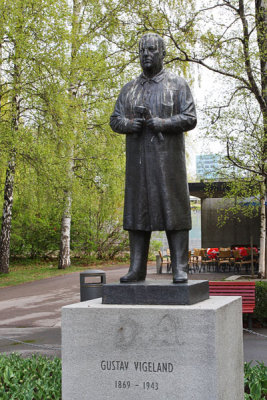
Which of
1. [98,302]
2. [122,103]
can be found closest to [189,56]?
[122,103]

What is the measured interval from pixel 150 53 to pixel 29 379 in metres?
3.98

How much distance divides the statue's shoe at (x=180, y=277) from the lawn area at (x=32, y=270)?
16.6m

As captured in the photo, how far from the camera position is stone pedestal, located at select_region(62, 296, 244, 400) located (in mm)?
4098

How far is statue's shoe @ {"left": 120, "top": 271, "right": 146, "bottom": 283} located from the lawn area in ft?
53.3

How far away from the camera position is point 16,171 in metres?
20.6

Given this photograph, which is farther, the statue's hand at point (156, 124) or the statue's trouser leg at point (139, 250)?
the statue's trouser leg at point (139, 250)

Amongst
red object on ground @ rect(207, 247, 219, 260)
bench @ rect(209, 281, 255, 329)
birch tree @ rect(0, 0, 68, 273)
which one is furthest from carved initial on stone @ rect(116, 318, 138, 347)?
red object on ground @ rect(207, 247, 219, 260)

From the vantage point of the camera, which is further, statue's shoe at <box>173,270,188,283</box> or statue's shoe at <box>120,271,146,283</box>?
statue's shoe at <box>120,271,146,283</box>

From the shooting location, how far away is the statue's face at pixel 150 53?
4.88m

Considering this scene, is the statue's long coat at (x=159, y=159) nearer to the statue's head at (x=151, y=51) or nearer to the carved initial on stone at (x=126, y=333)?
the statue's head at (x=151, y=51)

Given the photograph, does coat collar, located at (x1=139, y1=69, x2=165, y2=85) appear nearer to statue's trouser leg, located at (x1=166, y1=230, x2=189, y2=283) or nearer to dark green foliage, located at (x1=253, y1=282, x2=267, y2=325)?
statue's trouser leg, located at (x1=166, y1=230, x2=189, y2=283)

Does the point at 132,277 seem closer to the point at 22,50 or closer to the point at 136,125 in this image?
the point at 136,125

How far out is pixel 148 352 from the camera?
4.23 metres

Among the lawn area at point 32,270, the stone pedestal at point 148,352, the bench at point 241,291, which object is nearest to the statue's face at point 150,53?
the stone pedestal at point 148,352
